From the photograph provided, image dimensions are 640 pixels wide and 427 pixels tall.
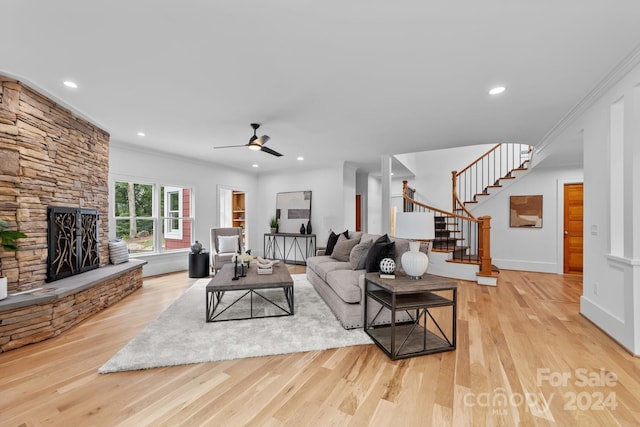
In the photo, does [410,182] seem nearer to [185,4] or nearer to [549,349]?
[549,349]

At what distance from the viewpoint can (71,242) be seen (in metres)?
3.53

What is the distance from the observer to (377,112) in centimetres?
358

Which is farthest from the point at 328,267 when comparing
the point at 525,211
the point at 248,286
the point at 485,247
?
the point at 525,211

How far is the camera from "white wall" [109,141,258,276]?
5.16 metres

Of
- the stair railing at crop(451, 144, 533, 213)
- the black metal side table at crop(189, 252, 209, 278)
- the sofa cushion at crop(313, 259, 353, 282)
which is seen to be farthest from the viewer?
the stair railing at crop(451, 144, 533, 213)

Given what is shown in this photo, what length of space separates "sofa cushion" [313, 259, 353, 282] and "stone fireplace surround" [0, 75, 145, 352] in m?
2.74

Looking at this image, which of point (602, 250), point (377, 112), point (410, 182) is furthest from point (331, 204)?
point (602, 250)

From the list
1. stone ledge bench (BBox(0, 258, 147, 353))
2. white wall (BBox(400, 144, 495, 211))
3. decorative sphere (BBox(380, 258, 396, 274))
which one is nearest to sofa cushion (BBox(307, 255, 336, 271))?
decorative sphere (BBox(380, 258, 396, 274))

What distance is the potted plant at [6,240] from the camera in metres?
2.55

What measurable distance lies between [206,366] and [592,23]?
3.82 m

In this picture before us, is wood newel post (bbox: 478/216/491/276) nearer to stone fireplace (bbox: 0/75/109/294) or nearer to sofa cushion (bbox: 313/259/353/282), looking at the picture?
sofa cushion (bbox: 313/259/353/282)

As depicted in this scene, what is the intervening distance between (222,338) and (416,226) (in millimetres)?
2135

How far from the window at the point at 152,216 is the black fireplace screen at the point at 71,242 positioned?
1.15 m

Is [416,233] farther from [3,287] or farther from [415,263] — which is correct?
[3,287]
